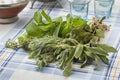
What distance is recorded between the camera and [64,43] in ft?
2.69

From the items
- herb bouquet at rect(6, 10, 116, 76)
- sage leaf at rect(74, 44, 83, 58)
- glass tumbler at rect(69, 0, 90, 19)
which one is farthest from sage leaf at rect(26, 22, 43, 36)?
glass tumbler at rect(69, 0, 90, 19)

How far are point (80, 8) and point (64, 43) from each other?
32 centimetres

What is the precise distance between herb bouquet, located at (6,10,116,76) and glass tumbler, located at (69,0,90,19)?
166 mm

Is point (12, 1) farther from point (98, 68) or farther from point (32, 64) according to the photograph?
point (98, 68)

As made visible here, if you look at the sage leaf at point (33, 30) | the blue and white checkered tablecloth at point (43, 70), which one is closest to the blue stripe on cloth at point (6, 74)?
the blue and white checkered tablecloth at point (43, 70)

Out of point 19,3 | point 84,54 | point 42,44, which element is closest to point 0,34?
point 19,3

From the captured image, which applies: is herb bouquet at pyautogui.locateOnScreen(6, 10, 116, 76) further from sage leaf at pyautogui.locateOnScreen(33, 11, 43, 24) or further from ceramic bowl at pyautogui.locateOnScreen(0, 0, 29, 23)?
ceramic bowl at pyautogui.locateOnScreen(0, 0, 29, 23)

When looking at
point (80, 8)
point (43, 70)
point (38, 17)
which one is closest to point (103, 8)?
point (80, 8)

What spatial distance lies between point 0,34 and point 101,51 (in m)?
0.41

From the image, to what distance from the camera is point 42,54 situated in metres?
0.81

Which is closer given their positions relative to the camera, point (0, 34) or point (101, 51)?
point (101, 51)

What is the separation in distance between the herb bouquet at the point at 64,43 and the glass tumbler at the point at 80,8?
0.17 m

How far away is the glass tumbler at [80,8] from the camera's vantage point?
110 centimetres

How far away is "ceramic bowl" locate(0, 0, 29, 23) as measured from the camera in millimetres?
1066
